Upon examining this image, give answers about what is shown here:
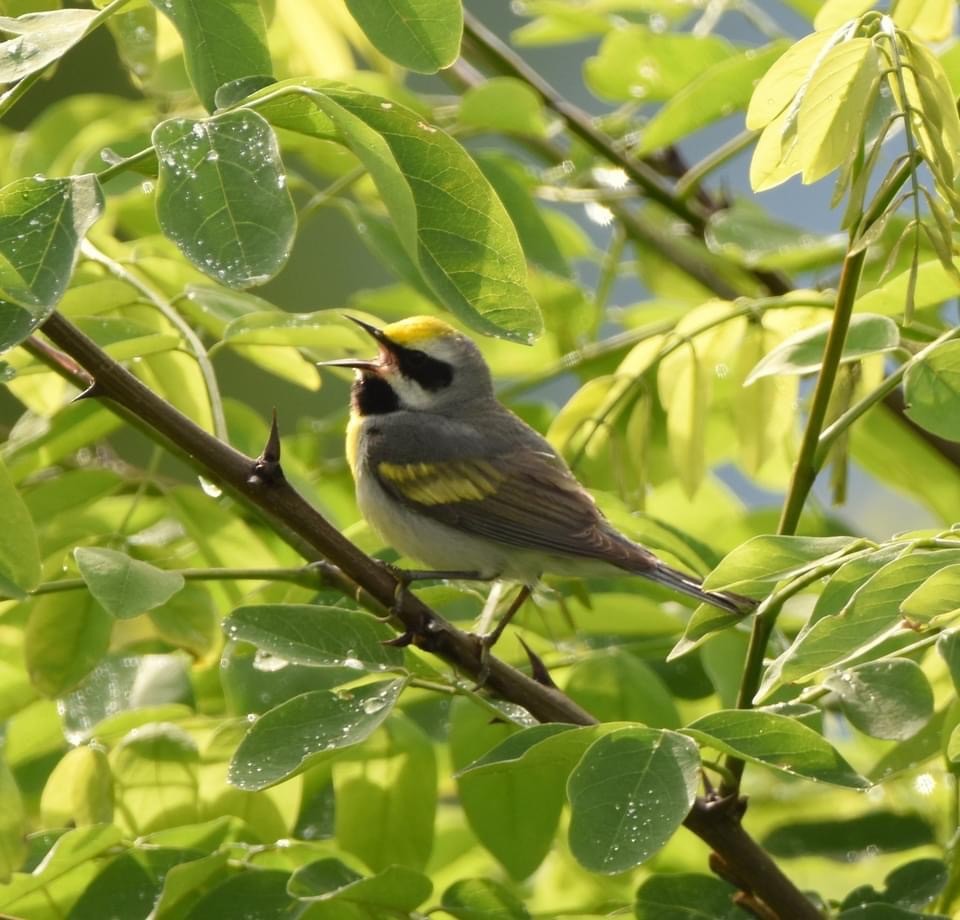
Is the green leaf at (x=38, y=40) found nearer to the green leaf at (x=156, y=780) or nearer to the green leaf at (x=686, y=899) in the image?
the green leaf at (x=156, y=780)

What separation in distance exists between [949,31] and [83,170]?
1.43 meters

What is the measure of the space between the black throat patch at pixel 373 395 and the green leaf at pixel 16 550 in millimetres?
1805

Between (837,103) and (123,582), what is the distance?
100 centimetres

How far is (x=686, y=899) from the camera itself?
1.85 m

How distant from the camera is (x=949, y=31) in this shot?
2.28 metres

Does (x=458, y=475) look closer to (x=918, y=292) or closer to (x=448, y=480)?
(x=448, y=480)

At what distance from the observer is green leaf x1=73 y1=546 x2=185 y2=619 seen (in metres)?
1.70

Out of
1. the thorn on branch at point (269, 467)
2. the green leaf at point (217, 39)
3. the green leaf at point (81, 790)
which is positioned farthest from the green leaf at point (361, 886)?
the green leaf at point (217, 39)

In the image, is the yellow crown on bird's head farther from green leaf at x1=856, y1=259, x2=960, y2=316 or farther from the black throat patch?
green leaf at x1=856, y1=259, x2=960, y2=316

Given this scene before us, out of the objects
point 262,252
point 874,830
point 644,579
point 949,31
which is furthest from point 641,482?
point 262,252

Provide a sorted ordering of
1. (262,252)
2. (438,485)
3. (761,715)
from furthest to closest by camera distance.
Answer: (438,485), (761,715), (262,252)

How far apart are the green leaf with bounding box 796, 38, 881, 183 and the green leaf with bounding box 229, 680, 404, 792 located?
31.9 inches

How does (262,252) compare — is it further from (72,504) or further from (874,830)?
(874,830)

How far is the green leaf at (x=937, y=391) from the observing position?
1737 millimetres
